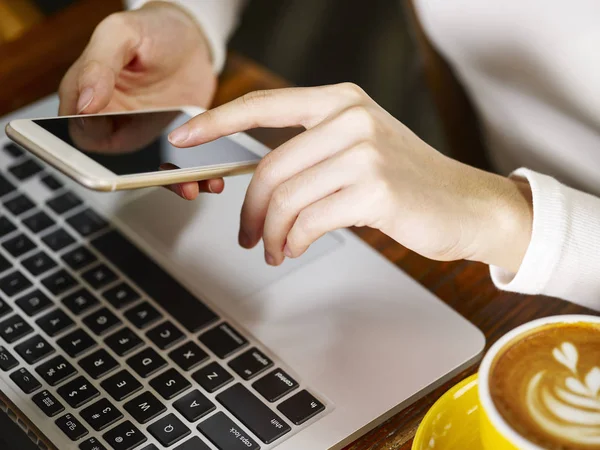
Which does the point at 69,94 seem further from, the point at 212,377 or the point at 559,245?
the point at 559,245

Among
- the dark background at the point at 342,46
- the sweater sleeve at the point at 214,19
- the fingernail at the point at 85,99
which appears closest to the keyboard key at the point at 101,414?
the fingernail at the point at 85,99

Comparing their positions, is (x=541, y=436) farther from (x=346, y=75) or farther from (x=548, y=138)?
(x=346, y=75)

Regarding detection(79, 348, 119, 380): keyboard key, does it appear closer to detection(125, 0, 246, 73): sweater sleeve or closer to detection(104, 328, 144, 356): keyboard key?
detection(104, 328, 144, 356): keyboard key

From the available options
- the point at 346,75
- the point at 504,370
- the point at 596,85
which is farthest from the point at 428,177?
the point at 346,75

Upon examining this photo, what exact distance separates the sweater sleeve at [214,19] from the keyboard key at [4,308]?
0.30 m

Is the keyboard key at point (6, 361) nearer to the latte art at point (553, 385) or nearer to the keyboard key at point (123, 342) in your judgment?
the keyboard key at point (123, 342)

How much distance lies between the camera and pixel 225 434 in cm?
42

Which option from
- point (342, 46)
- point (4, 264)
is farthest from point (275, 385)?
point (342, 46)

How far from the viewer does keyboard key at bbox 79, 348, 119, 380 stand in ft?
1.49

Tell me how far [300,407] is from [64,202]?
0.27 m

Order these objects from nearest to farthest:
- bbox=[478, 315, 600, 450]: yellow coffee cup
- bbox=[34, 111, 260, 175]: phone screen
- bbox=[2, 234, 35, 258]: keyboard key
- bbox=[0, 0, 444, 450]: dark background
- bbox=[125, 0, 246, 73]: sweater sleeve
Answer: bbox=[478, 315, 600, 450]: yellow coffee cup < bbox=[34, 111, 260, 175]: phone screen < bbox=[2, 234, 35, 258]: keyboard key < bbox=[125, 0, 246, 73]: sweater sleeve < bbox=[0, 0, 444, 450]: dark background

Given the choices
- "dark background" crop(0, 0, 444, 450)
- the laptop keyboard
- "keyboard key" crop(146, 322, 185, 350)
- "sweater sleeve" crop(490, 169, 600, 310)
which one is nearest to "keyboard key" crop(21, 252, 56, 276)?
the laptop keyboard

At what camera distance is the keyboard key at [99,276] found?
0.52 metres

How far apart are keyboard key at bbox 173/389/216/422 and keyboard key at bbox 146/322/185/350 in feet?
0.15
